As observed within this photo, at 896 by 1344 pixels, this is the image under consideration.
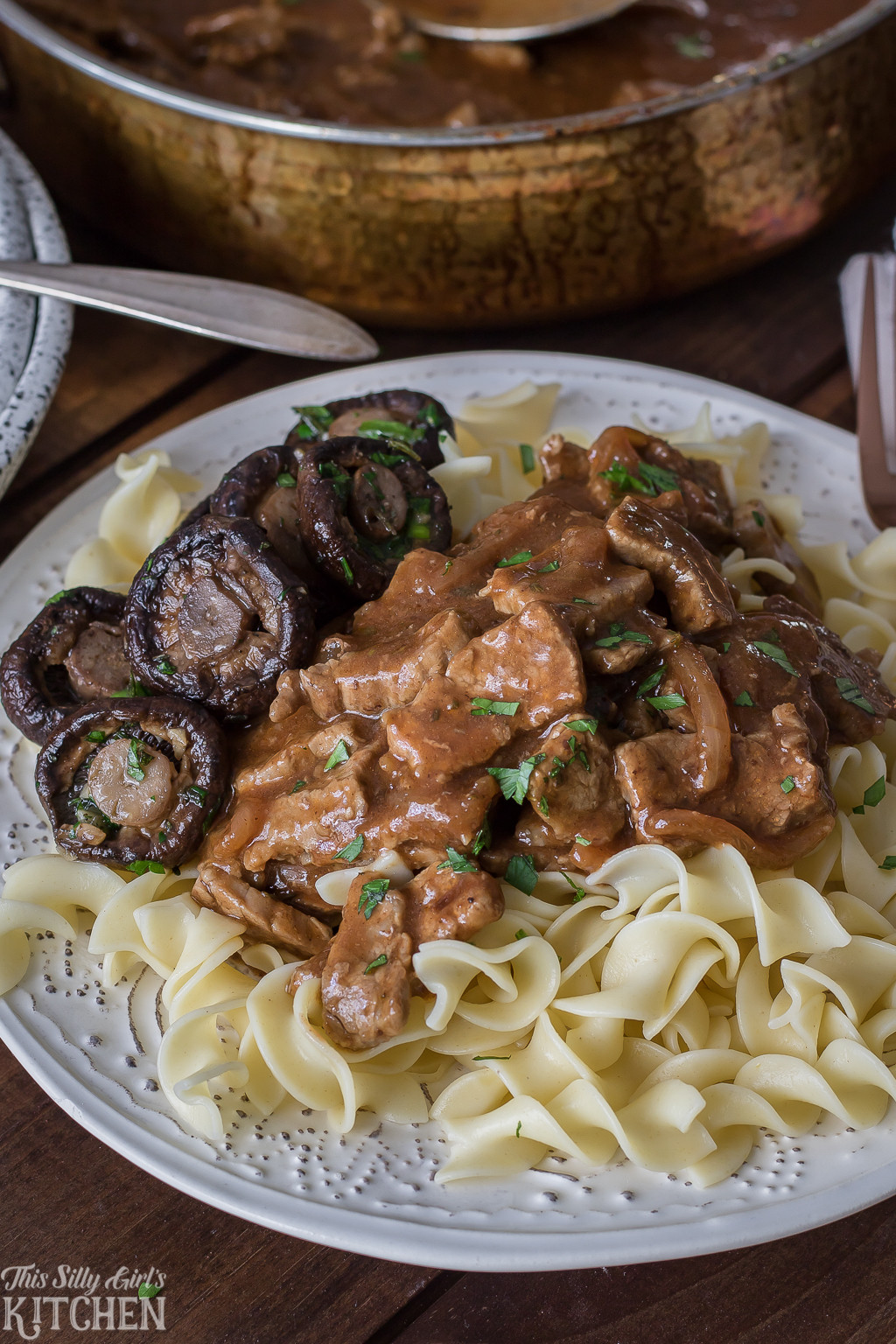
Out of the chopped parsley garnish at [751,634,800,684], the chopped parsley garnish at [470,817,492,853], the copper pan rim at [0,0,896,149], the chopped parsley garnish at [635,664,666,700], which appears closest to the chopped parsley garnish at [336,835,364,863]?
the chopped parsley garnish at [470,817,492,853]

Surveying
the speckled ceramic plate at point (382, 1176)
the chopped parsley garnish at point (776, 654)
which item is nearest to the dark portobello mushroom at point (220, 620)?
the speckled ceramic plate at point (382, 1176)

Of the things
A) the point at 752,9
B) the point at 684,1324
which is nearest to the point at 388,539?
the point at 684,1324

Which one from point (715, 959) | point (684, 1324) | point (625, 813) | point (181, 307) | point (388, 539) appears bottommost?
point (684, 1324)

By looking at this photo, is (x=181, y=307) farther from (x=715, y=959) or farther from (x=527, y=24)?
(x=715, y=959)

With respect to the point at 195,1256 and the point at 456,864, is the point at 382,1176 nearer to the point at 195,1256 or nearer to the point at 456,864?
the point at 195,1256

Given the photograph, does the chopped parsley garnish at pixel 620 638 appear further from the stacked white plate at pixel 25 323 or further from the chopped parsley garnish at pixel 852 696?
the stacked white plate at pixel 25 323

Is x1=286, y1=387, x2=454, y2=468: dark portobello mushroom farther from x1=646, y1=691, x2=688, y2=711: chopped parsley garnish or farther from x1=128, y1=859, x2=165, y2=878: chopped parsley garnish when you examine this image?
x1=128, y1=859, x2=165, y2=878: chopped parsley garnish

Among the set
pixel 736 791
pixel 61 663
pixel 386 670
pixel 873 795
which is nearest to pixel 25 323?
pixel 61 663
